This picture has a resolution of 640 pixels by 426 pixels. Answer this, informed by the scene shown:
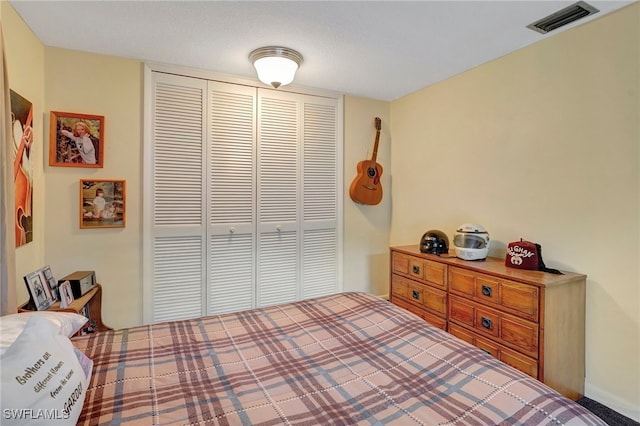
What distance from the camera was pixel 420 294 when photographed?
8.94 ft

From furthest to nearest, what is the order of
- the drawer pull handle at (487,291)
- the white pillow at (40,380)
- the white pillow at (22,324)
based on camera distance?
1. the drawer pull handle at (487,291)
2. the white pillow at (22,324)
3. the white pillow at (40,380)

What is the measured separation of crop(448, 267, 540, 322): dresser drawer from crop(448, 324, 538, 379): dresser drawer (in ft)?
0.81

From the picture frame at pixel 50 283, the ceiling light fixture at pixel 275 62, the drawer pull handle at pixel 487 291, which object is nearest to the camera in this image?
the picture frame at pixel 50 283

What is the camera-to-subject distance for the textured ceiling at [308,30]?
1.88 metres

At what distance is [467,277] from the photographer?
7.59ft

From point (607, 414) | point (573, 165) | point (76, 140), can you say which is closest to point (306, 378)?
point (607, 414)

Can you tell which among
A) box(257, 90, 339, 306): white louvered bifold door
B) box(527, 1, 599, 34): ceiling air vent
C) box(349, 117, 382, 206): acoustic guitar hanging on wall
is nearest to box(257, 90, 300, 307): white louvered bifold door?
box(257, 90, 339, 306): white louvered bifold door

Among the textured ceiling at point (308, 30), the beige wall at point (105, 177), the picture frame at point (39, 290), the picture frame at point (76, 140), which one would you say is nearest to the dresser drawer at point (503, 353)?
the textured ceiling at point (308, 30)

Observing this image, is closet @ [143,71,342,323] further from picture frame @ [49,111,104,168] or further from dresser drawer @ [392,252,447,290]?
dresser drawer @ [392,252,447,290]

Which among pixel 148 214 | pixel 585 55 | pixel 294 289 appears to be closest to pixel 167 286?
pixel 148 214

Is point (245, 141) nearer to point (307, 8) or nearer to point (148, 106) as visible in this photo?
point (148, 106)

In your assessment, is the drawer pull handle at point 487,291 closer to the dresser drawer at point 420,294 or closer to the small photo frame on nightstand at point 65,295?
the dresser drawer at point 420,294

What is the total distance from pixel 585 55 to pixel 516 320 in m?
1.71

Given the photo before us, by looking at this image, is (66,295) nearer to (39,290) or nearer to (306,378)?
(39,290)
